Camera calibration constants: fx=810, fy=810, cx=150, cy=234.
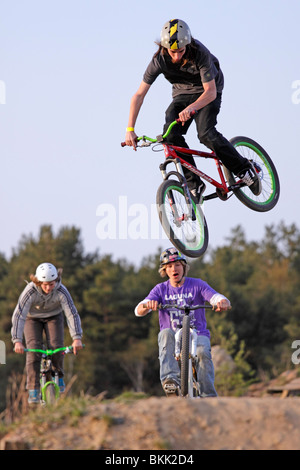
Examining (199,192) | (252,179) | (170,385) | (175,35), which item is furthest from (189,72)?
(170,385)

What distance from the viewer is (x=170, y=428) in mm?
6781

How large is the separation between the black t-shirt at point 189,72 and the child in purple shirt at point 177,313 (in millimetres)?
2236

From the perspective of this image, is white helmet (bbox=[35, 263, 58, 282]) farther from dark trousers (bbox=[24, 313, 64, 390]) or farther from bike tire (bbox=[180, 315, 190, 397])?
bike tire (bbox=[180, 315, 190, 397])

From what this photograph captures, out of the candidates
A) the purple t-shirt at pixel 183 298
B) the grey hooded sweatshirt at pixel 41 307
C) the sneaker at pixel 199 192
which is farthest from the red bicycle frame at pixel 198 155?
the grey hooded sweatshirt at pixel 41 307

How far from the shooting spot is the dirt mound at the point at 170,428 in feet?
22.0

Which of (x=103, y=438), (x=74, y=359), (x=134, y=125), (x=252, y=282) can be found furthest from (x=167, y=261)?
(x=252, y=282)

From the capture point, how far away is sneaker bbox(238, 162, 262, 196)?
1095 centimetres

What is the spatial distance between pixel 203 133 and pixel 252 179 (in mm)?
1287

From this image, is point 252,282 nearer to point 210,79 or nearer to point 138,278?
point 138,278

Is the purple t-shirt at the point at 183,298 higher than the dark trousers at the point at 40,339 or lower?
higher

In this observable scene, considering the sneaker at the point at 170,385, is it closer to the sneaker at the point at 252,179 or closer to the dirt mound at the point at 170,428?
the dirt mound at the point at 170,428

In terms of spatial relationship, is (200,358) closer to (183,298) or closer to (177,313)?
(177,313)

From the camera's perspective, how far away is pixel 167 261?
924cm

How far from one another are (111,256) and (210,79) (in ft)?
172
